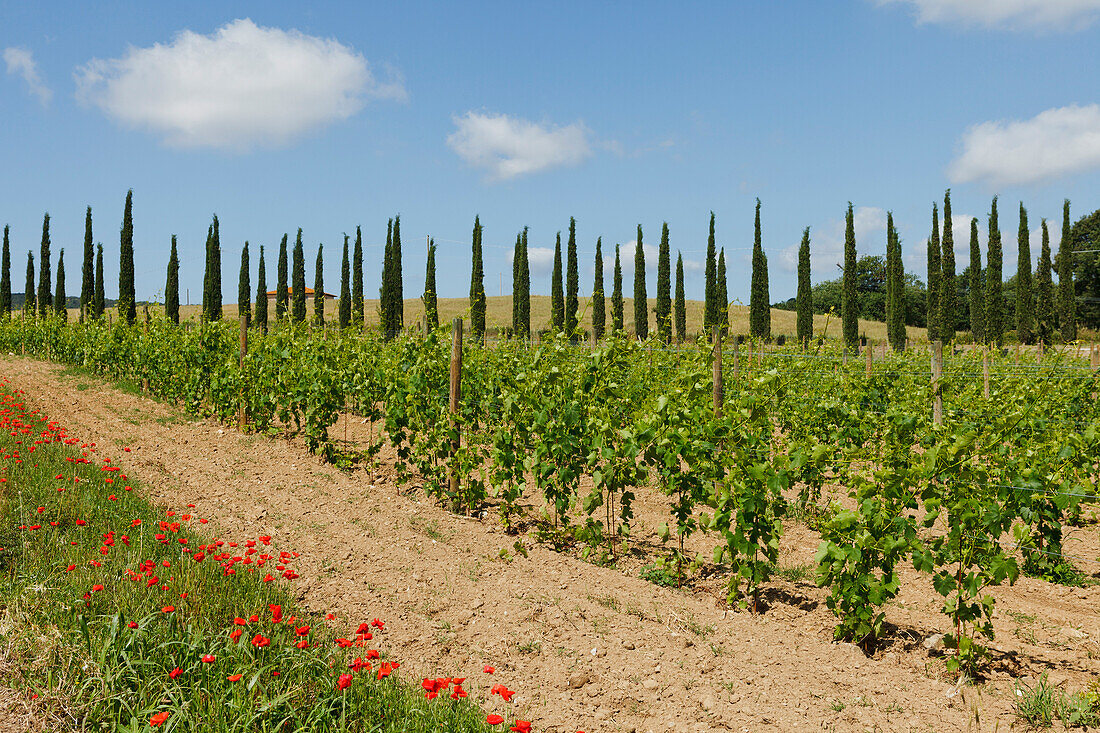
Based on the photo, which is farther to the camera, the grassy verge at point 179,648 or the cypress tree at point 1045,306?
the cypress tree at point 1045,306

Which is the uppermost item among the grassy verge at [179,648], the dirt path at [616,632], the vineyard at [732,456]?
the vineyard at [732,456]

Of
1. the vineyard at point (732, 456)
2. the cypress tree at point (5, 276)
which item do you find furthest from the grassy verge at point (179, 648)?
the cypress tree at point (5, 276)

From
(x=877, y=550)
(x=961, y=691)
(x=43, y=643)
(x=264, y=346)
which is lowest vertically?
(x=961, y=691)

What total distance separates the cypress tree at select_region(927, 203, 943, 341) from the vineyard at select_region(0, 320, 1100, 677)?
26.4 meters

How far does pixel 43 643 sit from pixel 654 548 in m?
3.80

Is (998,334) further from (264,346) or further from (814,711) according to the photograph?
Result: (814,711)

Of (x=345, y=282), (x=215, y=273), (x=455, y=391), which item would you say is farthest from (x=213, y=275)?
(x=455, y=391)

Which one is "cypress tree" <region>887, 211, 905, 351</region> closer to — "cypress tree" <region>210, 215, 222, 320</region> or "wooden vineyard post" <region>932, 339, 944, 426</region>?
"wooden vineyard post" <region>932, 339, 944, 426</region>

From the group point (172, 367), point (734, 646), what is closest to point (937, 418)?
point (734, 646)

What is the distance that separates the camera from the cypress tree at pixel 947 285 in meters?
32.8

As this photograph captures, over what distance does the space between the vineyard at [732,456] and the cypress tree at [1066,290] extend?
31503 mm

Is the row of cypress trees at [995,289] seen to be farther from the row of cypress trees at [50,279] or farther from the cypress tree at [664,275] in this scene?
the row of cypress trees at [50,279]

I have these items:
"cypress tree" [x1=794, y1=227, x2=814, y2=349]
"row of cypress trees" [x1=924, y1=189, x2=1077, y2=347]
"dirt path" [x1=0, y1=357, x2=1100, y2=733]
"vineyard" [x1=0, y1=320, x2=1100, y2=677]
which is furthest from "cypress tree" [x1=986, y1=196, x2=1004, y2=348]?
"dirt path" [x1=0, y1=357, x2=1100, y2=733]

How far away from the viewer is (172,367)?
12258mm
